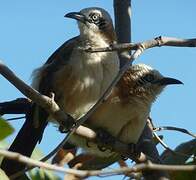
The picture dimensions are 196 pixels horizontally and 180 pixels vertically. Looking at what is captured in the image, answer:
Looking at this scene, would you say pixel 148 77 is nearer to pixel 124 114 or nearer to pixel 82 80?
pixel 124 114

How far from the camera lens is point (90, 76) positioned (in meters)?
4.85

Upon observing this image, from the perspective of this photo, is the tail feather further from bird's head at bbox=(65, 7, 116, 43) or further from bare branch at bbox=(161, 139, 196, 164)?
bare branch at bbox=(161, 139, 196, 164)

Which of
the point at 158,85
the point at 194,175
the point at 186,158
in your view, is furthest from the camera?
the point at 158,85

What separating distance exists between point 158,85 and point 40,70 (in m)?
1.17

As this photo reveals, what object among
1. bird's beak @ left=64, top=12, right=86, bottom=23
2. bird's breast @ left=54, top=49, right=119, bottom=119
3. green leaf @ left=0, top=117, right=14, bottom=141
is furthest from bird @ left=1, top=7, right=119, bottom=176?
green leaf @ left=0, top=117, right=14, bottom=141

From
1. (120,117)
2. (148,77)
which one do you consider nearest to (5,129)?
(120,117)

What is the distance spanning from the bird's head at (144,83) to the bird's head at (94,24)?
401 millimetres

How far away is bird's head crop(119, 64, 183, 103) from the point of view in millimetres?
5363

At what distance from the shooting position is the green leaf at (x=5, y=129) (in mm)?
2411

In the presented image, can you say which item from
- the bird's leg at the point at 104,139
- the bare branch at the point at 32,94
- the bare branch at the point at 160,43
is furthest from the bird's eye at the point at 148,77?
the bare branch at the point at 160,43

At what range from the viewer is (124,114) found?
16.9ft

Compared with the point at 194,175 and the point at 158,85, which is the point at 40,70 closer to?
the point at 158,85

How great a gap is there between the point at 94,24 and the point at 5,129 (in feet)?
10.2

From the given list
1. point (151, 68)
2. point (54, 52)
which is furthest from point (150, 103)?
point (54, 52)
